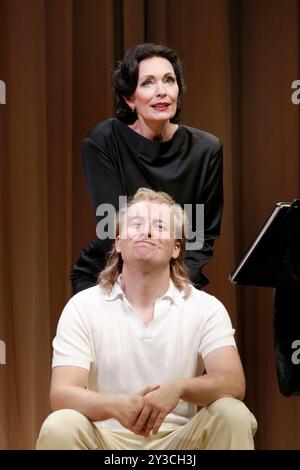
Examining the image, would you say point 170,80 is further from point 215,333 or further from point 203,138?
point 215,333

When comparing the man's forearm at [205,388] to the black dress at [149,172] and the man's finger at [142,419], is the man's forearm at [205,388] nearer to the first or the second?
the man's finger at [142,419]

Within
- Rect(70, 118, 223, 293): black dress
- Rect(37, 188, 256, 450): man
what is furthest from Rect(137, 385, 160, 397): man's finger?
Rect(70, 118, 223, 293): black dress

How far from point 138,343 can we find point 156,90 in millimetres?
808

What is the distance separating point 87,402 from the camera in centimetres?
212

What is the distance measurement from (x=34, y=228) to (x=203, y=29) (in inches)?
37.3

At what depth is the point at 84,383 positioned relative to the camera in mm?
2223

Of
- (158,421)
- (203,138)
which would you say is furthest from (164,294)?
(203,138)

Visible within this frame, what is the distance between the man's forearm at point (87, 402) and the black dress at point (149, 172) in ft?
2.00

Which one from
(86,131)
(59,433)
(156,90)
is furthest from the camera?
(86,131)

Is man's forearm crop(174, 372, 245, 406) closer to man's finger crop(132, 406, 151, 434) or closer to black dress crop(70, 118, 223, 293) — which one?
man's finger crop(132, 406, 151, 434)

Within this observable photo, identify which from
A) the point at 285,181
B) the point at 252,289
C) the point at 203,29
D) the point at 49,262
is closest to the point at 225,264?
the point at 252,289

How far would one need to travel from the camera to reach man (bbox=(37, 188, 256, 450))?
2.11 meters

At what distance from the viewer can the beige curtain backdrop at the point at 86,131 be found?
130 inches

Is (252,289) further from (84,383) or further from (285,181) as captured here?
(84,383)
